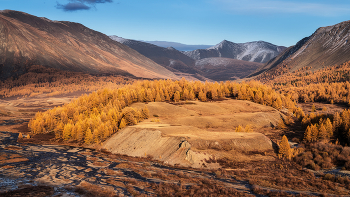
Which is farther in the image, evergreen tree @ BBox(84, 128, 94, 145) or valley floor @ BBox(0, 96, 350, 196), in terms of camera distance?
evergreen tree @ BBox(84, 128, 94, 145)

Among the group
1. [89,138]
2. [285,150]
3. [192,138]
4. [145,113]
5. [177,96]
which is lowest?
[89,138]

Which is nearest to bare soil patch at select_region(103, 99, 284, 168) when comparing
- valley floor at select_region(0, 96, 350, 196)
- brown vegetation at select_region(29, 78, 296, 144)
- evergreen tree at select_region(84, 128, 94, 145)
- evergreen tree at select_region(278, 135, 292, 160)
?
valley floor at select_region(0, 96, 350, 196)

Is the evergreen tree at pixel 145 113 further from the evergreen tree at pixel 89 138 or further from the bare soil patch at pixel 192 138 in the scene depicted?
the evergreen tree at pixel 89 138

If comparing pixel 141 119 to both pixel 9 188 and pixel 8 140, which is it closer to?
pixel 8 140

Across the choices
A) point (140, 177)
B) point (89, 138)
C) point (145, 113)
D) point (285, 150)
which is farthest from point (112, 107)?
point (285, 150)

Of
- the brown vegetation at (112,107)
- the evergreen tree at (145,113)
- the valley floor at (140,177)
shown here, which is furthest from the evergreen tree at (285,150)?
the evergreen tree at (145,113)

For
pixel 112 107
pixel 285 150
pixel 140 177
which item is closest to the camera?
pixel 140 177

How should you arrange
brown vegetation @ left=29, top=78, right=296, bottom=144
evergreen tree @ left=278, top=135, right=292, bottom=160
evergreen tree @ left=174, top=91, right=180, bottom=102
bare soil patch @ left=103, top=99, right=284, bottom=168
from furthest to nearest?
evergreen tree @ left=174, top=91, right=180, bottom=102 < brown vegetation @ left=29, top=78, right=296, bottom=144 < evergreen tree @ left=278, top=135, right=292, bottom=160 < bare soil patch @ left=103, top=99, right=284, bottom=168

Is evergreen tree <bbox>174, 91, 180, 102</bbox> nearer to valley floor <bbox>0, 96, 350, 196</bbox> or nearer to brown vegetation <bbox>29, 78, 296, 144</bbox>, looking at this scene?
brown vegetation <bbox>29, 78, 296, 144</bbox>

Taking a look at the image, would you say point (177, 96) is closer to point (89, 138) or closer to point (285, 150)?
point (89, 138)

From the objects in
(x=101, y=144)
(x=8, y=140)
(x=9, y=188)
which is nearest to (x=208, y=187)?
(x=9, y=188)

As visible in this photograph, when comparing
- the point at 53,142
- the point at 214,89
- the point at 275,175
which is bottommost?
the point at 53,142
